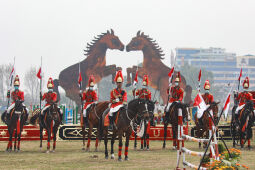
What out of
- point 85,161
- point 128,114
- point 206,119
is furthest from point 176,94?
point 85,161

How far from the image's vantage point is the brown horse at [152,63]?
50531mm

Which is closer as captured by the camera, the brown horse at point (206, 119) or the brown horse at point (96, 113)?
the brown horse at point (206, 119)

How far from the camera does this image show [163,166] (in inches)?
588

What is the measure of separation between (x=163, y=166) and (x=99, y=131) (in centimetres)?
549

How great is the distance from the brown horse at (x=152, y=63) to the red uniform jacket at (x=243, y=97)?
2813 centimetres

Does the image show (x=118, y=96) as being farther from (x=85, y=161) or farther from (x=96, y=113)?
(x=96, y=113)

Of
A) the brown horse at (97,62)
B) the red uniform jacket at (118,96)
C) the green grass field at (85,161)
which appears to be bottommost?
the green grass field at (85,161)

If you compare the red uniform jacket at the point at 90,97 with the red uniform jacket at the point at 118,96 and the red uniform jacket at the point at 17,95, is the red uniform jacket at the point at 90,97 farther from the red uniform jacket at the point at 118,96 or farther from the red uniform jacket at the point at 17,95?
the red uniform jacket at the point at 118,96

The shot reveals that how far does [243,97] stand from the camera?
71.4ft

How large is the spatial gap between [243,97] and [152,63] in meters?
29.9

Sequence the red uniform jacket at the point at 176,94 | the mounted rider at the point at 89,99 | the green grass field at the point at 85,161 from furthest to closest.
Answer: the mounted rider at the point at 89,99 → the red uniform jacket at the point at 176,94 → the green grass field at the point at 85,161

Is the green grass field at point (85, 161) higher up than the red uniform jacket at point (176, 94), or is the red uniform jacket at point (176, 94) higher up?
the red uniform jacket at point (176, 94)

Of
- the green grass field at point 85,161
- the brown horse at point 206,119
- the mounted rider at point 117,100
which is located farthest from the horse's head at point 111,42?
the mounted rider at point 117,100

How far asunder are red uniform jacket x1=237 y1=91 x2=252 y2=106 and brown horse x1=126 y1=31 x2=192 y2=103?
28132 mm
